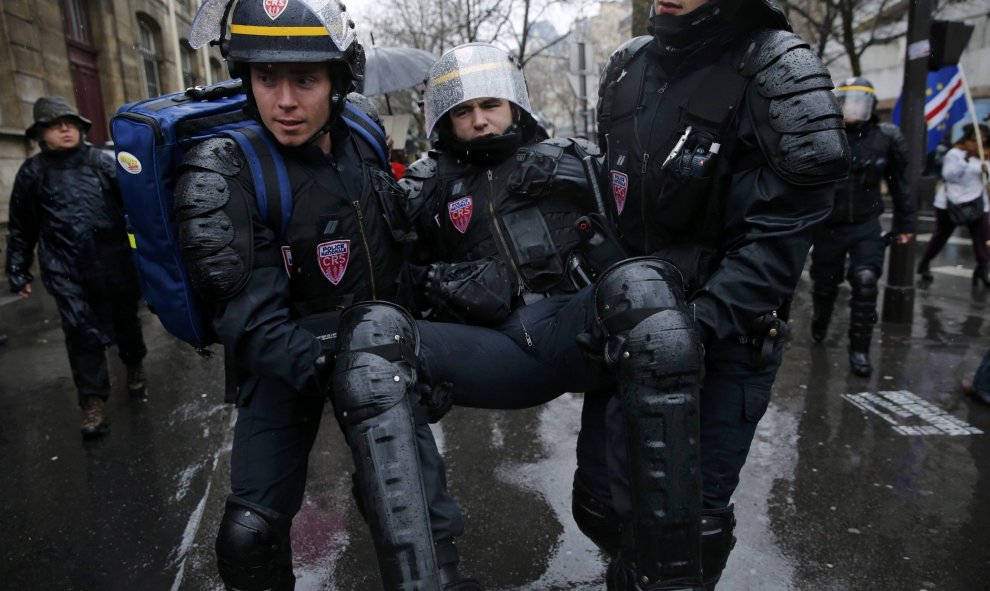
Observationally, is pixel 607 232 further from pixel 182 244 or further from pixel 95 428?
pixel 95 428

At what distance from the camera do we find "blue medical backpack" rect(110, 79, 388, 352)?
186 cm

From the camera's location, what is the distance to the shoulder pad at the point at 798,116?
164 cm

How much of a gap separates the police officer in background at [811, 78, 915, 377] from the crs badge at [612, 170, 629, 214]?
10.8 ft

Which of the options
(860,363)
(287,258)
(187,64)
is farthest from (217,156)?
(187,64)

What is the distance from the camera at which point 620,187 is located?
2.08 meters

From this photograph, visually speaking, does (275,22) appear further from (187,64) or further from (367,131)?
(187,64)

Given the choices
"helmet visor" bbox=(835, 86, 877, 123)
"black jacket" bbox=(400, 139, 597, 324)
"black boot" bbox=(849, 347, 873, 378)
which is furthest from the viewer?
"helmet visor" bbox=(835, 86, 877, 123)

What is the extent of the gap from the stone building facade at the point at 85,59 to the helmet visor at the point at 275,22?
7380 mm

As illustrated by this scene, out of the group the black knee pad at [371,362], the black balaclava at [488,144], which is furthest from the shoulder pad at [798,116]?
the black knee pad at [371,362]

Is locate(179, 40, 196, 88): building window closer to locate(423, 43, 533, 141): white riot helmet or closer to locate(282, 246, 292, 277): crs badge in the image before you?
locate(423, 43, 533, 141): white riot helmet

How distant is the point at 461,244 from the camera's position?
225cm

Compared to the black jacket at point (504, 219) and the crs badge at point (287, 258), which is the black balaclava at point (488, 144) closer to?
the black jacket at point (504, 219)

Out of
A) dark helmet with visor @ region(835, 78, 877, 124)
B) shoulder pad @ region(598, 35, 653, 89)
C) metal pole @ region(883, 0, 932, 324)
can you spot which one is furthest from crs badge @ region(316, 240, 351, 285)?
metal pole @ region(883, 0, 932, 324)

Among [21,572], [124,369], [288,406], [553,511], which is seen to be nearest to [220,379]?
[124,369]
